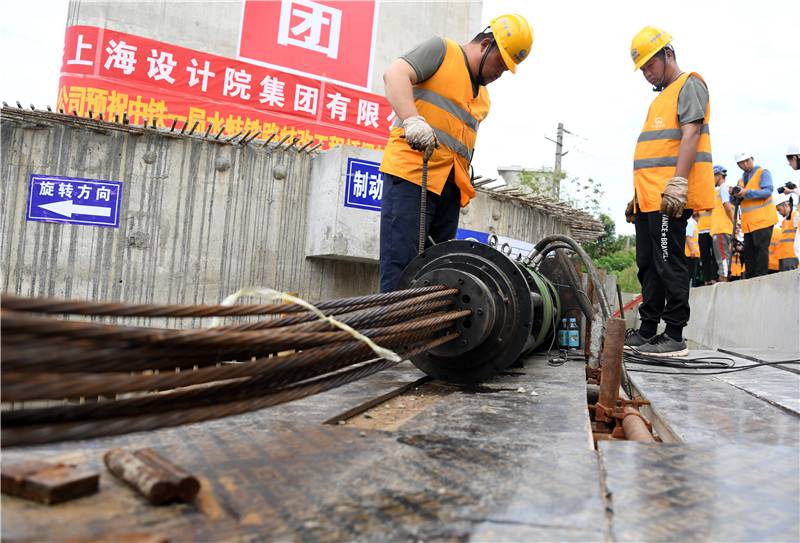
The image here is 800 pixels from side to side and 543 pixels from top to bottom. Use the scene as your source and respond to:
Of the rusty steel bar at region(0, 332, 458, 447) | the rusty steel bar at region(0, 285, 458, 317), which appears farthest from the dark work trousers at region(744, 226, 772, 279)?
the rusty steel bar at region(0, 332, 458, 447)

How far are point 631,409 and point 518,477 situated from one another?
1.08m

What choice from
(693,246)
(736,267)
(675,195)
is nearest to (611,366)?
(675,195)

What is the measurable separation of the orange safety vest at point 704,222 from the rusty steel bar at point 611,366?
8.55 meters

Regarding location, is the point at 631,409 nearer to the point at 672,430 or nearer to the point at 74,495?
the point at 672,430

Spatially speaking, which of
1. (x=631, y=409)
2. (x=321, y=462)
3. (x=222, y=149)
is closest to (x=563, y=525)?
(x=321, y=462)

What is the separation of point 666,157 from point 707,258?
6.84 m

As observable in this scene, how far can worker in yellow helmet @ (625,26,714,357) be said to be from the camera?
12.5 feet

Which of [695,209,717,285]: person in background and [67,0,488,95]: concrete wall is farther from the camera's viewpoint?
[695,209,717,285]: person in background

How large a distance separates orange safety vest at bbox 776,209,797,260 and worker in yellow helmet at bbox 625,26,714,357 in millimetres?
7315

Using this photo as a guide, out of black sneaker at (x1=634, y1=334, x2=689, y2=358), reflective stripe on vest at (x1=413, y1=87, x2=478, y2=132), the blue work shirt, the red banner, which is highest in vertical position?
the red banner

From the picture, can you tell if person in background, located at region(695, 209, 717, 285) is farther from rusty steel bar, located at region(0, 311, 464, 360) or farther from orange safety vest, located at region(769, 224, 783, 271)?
rusty steel bar, located at region(0, 311, 464, 360)

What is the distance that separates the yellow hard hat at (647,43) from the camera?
13.0ft

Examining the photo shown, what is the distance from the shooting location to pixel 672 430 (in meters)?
2.02

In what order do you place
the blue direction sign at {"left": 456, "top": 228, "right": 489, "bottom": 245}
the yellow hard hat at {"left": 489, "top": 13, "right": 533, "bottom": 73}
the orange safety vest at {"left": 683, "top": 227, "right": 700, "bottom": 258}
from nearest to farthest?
the yellow hard hat at {"left": 489, "top": 13, "right": 533, "bottom": 73} → the blue direction sign at {"left": 456, "top": 228, "right": 489, "bottom": 245} → the orange safety vest at {"left": 683, "top": 227, "right": 700, "bottom": 258}
